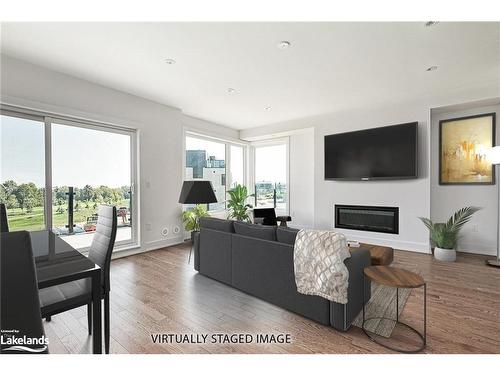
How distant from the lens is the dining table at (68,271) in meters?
1.23

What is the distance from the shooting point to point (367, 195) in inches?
189

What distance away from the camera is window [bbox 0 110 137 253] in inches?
118

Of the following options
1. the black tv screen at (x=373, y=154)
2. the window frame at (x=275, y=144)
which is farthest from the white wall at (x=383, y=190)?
the window frame at (x=275, y=144)

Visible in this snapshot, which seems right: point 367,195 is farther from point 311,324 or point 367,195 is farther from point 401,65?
point 311,324

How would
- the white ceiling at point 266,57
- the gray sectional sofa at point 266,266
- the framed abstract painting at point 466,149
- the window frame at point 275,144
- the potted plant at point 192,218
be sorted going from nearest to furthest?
1. the gray sectional sofa at point 266,266
2. the white ceiling at point 266,57
3. the framed abstract painting at point 466,149
4. the potted plant at point 192,218
5. the window frame at point 275,144

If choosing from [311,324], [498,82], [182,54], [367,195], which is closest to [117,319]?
[311,324]

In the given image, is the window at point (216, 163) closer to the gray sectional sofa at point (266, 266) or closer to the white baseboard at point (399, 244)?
the gray sectional sofa at point (266, 266)

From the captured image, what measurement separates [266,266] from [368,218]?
3292 millimetres

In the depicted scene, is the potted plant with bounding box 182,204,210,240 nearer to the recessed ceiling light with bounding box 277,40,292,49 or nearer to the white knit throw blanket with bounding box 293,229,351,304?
the white knit throw blanket with bounding box 293,229,351,304

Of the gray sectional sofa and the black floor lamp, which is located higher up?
the black floor lamp

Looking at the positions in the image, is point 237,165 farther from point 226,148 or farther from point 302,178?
point 302,178

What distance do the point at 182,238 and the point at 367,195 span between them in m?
3.84

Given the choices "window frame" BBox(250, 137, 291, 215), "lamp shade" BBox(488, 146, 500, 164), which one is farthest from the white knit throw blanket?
"window frame" BBox(250, 137, 291, 215)

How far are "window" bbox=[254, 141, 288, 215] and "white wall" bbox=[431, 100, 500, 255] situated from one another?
3046mm
